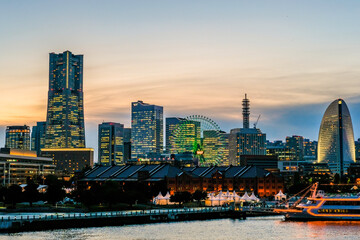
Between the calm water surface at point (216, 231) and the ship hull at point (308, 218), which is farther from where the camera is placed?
the ship hull at point (308, 218)

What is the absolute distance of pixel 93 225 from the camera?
133 metres

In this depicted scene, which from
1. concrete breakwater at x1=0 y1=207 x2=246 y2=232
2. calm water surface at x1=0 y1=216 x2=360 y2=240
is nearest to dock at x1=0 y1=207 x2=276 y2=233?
concrete breakwater at x1=0 y1=207 x2=246 y2=232

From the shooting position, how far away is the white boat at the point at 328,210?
14880 cm

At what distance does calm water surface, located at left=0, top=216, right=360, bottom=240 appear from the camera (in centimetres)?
11869

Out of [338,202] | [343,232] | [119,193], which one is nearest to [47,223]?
[119,193]

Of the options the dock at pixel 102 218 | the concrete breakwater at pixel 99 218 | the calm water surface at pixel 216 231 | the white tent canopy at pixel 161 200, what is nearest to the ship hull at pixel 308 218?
the calm water surface at pixel 216 231

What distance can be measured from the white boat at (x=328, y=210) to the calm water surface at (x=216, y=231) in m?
4.08

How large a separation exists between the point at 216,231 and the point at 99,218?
24.9m

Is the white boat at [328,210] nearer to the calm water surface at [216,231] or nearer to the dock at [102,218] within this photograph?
the calm water surface at [216,231]

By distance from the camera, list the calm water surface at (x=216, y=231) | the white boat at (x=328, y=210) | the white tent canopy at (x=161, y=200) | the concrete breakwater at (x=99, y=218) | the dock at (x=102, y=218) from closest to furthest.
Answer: the calm water surface at (x=216, y=231) → the concrete breakwater at (x=99, y=218) → the dock at (x=102, y=218) → the white boat at (x=328, y=210) → the white tent canopy at (x=161, y=200)

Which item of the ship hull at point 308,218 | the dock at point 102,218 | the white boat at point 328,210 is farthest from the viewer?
the white boat at point 328,210

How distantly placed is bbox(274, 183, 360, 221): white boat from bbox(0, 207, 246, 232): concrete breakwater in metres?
15.3

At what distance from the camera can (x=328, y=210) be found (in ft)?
495

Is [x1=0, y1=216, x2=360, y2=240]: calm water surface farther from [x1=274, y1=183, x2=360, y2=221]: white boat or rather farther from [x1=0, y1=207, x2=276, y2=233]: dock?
[x1=274, y1=183, x2=360, y2=221]: white boat
